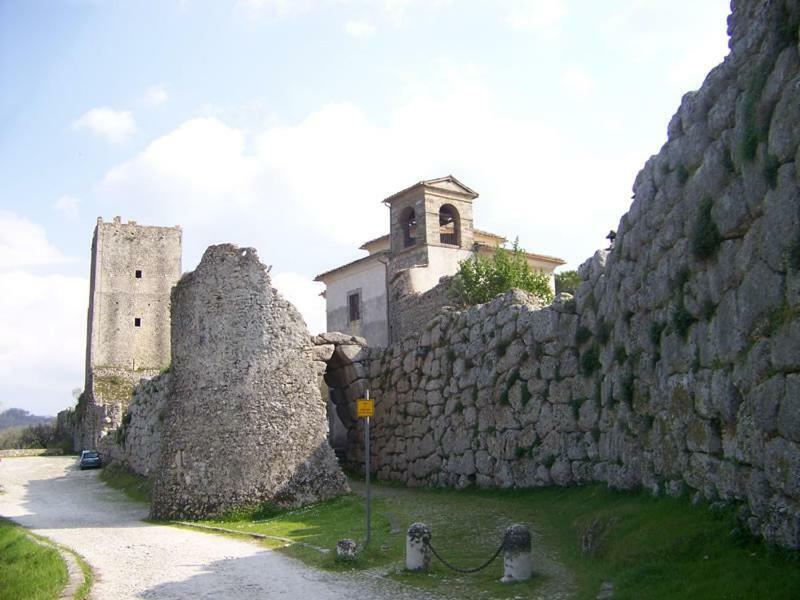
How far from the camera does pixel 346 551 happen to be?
10.8 metres

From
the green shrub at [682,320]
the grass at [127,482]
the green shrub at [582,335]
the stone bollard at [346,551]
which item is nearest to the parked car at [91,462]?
the grass at [127,482]

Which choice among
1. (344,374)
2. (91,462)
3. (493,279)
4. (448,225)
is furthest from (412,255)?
(91,462)

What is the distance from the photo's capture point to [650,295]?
10.3 meters

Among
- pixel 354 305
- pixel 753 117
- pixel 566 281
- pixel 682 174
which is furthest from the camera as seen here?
pixel 566 281

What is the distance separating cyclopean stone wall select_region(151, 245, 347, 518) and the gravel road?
4.28 ft

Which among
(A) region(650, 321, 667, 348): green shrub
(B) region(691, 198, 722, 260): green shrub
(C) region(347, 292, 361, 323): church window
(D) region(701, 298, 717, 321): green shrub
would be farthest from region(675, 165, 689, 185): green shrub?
(C) region(347, 292, 361, 323): church window

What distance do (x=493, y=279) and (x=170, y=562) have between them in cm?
1758

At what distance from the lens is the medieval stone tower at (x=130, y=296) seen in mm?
52281

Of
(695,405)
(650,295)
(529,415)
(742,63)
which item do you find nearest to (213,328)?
(529,415)

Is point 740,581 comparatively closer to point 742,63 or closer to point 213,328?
point 742,63

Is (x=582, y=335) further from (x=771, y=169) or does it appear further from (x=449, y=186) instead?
(x=449, y=186)

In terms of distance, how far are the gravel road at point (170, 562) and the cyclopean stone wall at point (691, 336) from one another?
3777 mm

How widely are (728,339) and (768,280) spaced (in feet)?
3.30

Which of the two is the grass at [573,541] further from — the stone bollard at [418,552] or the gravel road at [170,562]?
the gravel road at [170,562]
